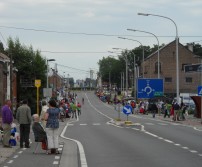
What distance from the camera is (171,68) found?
4437 inches

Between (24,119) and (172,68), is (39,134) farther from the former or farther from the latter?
(172,68)

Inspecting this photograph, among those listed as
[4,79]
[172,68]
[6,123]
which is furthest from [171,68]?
[6,123]

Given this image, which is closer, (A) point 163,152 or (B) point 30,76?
(A) point 163,152

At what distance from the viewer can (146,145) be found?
2059 cm

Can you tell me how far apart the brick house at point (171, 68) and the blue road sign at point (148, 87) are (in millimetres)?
53448

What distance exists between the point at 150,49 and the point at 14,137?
161 meters

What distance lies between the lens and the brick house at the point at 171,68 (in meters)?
111

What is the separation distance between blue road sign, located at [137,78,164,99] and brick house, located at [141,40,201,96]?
175ft

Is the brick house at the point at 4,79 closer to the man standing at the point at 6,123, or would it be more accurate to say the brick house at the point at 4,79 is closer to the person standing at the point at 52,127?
the man standing at the point at 6,123

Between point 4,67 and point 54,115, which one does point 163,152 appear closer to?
point 54,115

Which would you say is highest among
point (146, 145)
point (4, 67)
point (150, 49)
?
point (150, 49)

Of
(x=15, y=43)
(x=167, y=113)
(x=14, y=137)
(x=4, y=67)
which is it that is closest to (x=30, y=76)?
(x=15, y=43)

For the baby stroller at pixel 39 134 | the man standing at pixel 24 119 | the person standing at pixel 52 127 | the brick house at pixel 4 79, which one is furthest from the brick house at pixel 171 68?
the person standing at pixel 52 127

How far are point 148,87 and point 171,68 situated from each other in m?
57.2
